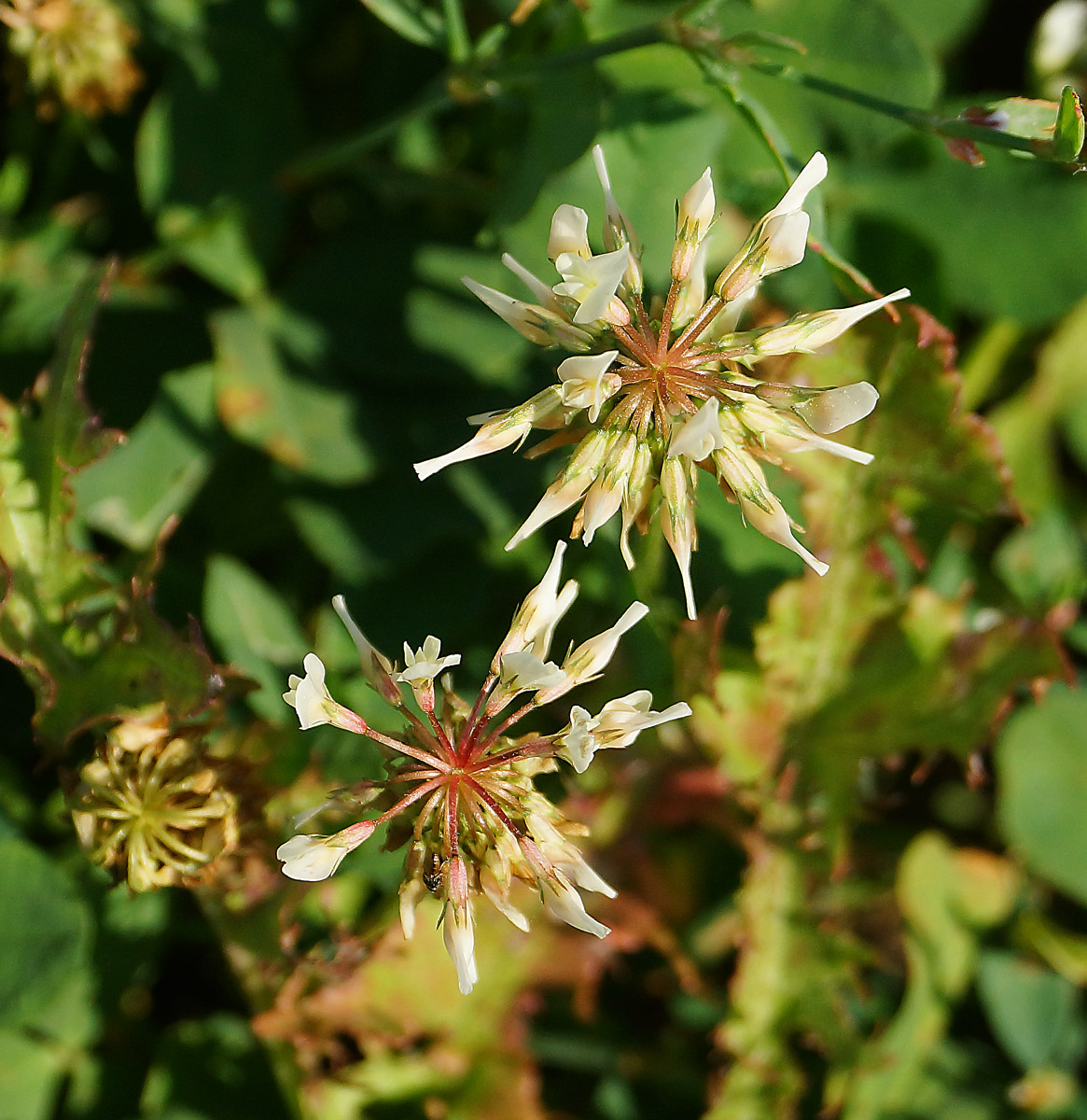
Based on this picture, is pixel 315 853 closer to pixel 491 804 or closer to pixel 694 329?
pixel 491 804

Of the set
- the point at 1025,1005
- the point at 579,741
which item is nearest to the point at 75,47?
the point at 579,741

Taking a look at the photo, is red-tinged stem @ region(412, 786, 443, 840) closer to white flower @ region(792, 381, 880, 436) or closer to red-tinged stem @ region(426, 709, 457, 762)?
red-tinged stem @ region(426, 709, 457, 762)

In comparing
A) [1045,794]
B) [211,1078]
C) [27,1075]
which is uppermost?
[27,1075]

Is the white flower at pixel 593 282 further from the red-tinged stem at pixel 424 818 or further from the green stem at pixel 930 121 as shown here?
the red-tinged stem at pixel 424 818

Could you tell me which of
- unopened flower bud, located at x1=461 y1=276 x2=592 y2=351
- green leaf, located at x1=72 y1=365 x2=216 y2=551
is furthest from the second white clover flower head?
green leaf, located at x1=72 y1=365 x2=216 y2=551

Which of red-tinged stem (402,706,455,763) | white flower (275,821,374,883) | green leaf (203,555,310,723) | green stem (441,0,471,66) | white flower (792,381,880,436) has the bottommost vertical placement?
green leaf (203,555,310,723)

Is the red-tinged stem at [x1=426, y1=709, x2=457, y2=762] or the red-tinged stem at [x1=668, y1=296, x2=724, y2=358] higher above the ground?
the red-tinged stem at [x1=668, y1=296, x2=724, y2=358]

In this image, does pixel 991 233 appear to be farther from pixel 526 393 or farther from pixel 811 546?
pixel 526 393
